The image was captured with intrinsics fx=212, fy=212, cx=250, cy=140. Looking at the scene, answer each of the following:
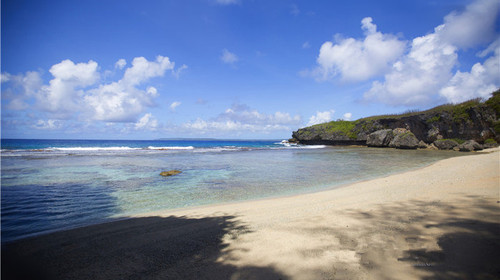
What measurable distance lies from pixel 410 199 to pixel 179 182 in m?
10.8

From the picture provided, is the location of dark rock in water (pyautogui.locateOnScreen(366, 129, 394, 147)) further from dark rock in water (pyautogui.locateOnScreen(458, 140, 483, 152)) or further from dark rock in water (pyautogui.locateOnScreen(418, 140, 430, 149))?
dark rock in water (pyautogui.locateOnScreen(458, 140, 483, 152))

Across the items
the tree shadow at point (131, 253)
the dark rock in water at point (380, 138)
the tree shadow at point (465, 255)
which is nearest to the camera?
the tree shadow at point (465, 255)

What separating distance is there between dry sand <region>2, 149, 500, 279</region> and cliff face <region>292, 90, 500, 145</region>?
44.9m

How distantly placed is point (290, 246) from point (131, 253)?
10.0ft

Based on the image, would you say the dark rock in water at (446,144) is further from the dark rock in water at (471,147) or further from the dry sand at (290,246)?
the dry sand at (290,246)

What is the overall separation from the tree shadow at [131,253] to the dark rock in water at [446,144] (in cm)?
4972

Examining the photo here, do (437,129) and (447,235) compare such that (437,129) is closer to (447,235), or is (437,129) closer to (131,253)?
(447,235)

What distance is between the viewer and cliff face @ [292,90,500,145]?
36312 mm

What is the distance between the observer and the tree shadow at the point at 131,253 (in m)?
3.39

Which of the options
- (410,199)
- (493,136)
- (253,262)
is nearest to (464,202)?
(410,199)

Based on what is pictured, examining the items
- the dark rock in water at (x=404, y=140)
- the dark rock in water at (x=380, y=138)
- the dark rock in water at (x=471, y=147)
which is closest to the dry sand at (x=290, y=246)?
the dark rock in water at (x=471, y=147)

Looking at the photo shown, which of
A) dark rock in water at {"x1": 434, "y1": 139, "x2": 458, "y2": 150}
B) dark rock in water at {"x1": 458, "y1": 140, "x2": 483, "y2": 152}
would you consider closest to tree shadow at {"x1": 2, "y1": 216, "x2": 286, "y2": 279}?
dark rock in water at {"x1": 458, "y1": 140, "x2": 483, "y2": 152}

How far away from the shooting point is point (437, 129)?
4328 cm

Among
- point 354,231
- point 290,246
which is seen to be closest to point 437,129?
point 354,231
